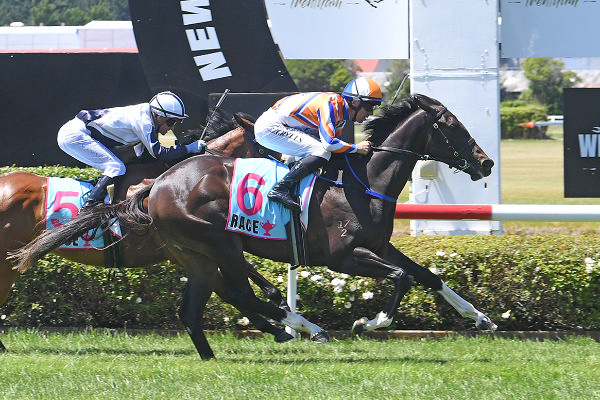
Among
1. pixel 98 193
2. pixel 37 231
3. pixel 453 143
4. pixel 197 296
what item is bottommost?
pixel 197 296

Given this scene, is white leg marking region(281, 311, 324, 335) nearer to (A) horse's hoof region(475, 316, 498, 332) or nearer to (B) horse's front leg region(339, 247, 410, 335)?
(B) horse's front leg region(339, 247, 410, 335)

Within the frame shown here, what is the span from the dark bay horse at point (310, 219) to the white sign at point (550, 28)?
122 inches

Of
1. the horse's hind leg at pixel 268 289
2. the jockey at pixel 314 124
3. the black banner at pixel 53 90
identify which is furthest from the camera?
the black banner at pixel 53 90

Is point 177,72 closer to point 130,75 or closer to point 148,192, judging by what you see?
point 130,75

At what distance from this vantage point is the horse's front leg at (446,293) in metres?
6.15

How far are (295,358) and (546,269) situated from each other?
1.95 metres

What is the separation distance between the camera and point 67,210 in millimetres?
6227

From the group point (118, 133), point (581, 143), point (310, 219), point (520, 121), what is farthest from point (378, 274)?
point (520, 121)

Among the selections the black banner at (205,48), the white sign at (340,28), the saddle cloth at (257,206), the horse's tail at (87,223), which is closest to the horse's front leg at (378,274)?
the saddle cloth at (257,206)

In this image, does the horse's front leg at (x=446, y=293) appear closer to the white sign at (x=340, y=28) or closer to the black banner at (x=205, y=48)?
the white sign at (x=340, y=28)

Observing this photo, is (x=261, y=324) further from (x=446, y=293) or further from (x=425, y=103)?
(x=425, y=103)

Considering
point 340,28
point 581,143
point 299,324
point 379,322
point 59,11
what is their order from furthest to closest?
1. point 59,11
2. point 340,28
3. point 581,143
4. point 299,324
5. point 379,322

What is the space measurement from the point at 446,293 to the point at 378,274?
2.25ft

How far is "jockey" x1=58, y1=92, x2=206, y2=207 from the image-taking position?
6.32m
